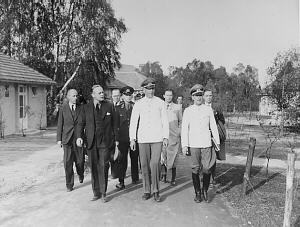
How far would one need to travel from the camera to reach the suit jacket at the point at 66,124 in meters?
7.04

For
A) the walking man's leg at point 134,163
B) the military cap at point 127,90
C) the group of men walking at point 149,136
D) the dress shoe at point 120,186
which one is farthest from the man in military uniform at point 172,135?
the group of men walking at point 149,136

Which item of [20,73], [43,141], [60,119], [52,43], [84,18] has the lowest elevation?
[43,141]

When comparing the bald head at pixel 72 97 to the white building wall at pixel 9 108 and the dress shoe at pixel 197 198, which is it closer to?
the dress shoe at pixel 197 198

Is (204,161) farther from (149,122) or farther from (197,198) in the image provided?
(149,122)

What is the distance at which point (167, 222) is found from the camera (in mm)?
5105

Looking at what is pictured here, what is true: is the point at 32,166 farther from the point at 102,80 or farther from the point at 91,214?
the point at 102,80

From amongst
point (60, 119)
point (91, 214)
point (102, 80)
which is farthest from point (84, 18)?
point (91, 214)

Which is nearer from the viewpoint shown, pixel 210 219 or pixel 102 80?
pixel 210 219

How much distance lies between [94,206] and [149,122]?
65.8 inches

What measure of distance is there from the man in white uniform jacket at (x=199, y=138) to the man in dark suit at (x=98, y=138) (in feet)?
4.36

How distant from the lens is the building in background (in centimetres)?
→ 1692

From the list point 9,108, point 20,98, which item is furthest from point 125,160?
point 20,98

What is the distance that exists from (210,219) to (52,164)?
5.76 m

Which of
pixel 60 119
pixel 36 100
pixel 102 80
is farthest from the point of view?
pixel 102 80
